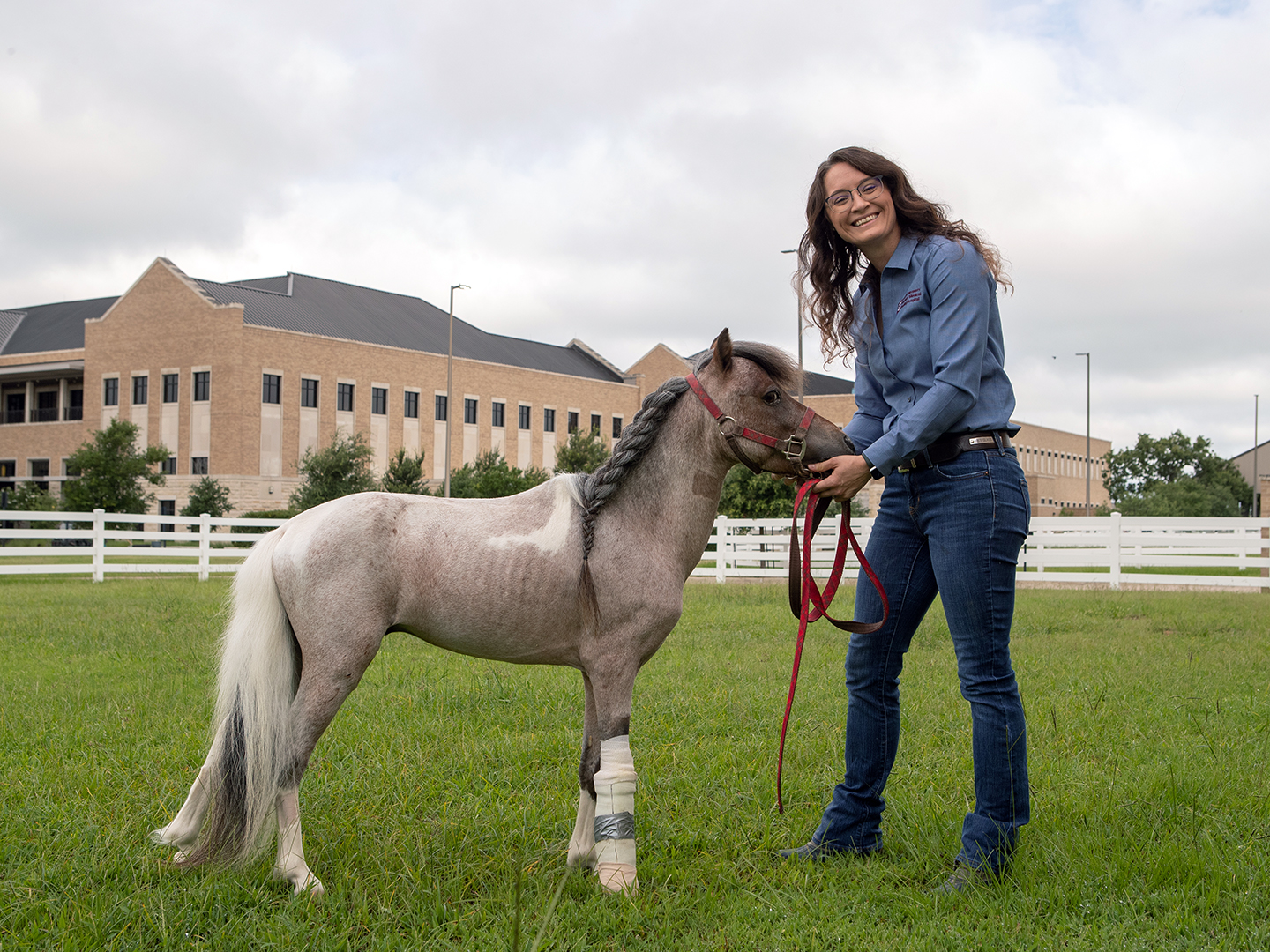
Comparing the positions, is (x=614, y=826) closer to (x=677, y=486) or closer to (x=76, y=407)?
(x=677, y=486)

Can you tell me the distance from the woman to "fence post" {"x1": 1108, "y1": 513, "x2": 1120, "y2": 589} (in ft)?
46.6

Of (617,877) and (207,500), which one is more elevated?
(207,500)

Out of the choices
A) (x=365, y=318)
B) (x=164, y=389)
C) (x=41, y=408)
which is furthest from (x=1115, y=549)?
(x=41, y=408)

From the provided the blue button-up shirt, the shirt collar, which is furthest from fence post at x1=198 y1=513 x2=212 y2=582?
the shirt collar

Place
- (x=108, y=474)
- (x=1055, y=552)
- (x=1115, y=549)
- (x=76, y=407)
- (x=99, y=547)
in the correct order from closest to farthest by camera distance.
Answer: (x=1115, y=549), (x=99, y=547), (x=1055, y=552), (x=108, y=474), (x=76, y=407)

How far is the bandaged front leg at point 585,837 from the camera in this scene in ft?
11.9

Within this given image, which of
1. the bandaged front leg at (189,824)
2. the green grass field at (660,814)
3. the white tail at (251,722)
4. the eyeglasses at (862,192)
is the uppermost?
the eyeglasses at (862,192)

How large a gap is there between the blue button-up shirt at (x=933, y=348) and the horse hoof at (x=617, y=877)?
163 centimetres

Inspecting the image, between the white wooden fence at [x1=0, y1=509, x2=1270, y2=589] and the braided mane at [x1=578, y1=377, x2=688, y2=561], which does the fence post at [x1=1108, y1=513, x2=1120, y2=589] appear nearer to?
the white wooden fence at [x1=0, y1=509, x2=1270, y2=589]

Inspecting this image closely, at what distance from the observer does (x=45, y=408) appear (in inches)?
2190

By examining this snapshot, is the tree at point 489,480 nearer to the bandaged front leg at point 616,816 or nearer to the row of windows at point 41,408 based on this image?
the row of windows at point 41,408

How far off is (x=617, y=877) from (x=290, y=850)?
112cm

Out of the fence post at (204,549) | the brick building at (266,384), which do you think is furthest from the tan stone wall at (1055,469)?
the fence post at (204,549)

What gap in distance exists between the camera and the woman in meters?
3.38
